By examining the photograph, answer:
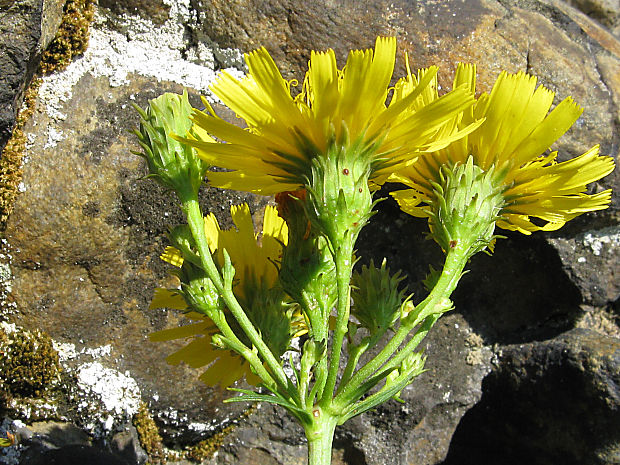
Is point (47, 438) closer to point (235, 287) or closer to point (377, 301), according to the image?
point (235, 287)

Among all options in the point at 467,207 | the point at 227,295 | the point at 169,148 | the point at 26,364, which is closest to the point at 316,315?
the point at 227,295

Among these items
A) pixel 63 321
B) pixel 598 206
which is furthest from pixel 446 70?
pixel 63 321

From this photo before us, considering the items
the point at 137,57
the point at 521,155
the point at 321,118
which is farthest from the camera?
the point at 137,57

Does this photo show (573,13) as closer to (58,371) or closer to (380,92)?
(380,92)

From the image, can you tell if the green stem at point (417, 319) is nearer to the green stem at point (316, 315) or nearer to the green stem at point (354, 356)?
the green stem at point (354, 356)

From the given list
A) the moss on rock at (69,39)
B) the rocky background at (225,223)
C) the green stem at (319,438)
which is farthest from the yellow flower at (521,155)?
the moss on rock at (69,39)
